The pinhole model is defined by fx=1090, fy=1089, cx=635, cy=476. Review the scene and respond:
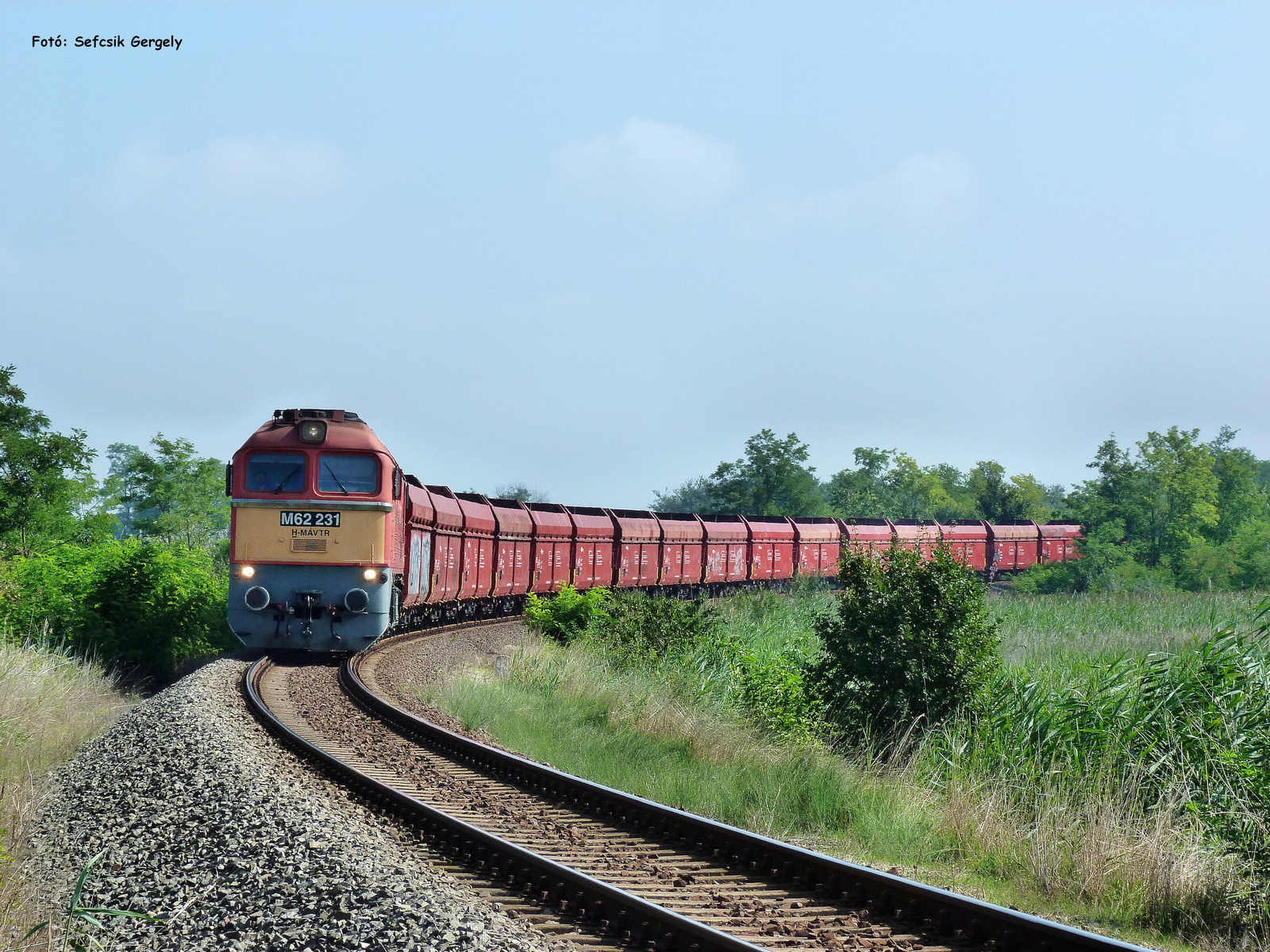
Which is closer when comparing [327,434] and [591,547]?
[327,434]

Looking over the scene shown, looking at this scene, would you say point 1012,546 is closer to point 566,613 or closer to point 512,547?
point 512,547

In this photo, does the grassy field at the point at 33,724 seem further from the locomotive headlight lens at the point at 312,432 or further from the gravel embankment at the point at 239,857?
the locomotive headlight lens at the point at 312,432

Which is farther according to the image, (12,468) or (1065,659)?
(12,468)

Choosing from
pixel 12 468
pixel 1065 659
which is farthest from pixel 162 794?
pixel 12 468

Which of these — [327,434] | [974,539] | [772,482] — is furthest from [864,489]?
[327,434]

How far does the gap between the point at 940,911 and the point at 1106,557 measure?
136 ft

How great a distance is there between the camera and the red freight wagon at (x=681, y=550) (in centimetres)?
3416

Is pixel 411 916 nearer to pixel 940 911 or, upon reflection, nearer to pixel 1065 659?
pixel 940 911

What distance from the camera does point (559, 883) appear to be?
6.45 meters

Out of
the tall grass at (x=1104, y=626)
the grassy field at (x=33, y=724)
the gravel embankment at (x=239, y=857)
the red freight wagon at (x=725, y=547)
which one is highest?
the red freight wagon at (x=725, y=547)

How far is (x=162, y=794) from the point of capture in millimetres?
8773

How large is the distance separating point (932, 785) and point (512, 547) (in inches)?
702

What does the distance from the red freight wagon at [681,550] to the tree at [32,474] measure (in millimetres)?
18435


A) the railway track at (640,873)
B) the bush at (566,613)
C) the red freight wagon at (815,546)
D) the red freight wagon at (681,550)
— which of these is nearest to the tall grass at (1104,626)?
the railway track at (640,873)
